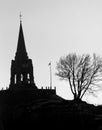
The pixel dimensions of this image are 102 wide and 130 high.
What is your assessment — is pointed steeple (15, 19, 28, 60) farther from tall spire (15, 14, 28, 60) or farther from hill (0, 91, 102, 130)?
hill (0, 91, 102, 130)

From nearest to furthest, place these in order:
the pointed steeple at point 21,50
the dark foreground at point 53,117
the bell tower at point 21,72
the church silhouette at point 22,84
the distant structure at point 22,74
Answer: the dark foreground at point 53,117 → the church silhouette at point 22,84 → the distant structure at point 22,74 → the bell tower at point 21,72 → the pointed steeple at point 21,50

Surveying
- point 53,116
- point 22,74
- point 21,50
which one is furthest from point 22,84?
point 53,116

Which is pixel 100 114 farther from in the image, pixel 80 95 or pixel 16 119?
pixel 16 119

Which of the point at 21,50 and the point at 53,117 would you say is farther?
the point at 21,50

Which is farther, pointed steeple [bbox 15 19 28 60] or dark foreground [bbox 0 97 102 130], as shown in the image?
pointed steeple [bbox 15 19 28 60]

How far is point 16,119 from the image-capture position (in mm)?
59531

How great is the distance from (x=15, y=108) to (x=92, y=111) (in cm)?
1231

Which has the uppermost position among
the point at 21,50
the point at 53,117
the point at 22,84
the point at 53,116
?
the point at 21,50

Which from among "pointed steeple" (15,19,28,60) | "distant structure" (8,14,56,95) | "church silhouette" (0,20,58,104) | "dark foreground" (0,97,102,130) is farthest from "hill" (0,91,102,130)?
"pointed steeple" (15,19,28,60)

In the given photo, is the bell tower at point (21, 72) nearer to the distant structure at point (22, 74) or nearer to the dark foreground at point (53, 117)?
the distant structure at point (22, 74)

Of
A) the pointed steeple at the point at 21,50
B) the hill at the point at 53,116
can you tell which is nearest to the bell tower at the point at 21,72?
the pointed steeple at the point at 21,50

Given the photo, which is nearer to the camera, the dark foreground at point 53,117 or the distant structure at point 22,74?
the dark foreground at point 53,117

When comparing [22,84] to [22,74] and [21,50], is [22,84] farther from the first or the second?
[21,50]

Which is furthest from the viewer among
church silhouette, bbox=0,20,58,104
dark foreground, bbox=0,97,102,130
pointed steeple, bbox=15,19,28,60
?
pointed steeple, bbox=15,19,28,60
